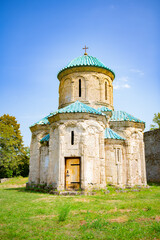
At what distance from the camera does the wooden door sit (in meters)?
12.1

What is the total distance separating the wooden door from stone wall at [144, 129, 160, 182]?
11677 mm

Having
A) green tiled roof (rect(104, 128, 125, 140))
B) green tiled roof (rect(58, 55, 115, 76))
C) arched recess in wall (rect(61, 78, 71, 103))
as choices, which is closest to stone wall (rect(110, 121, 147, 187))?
green tiled roof (rect(104, 128, 125, 140))

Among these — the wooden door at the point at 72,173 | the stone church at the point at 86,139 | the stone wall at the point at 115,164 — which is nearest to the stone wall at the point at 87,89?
the stone church at the point at 86,139

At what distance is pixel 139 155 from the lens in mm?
16438

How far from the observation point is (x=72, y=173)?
12.3 metres

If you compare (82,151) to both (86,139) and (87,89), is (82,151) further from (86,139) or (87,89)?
(87,89)

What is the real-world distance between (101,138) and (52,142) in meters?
3.18

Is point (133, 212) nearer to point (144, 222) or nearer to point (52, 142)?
point (144, 222)

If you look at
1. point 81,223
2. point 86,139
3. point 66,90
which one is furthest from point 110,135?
point 81,223

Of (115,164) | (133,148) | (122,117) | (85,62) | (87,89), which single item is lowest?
(115,164)

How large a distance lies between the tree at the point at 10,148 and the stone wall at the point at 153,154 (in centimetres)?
1767

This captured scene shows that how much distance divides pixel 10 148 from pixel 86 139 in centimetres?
1993

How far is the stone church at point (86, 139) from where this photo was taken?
12.4 meters

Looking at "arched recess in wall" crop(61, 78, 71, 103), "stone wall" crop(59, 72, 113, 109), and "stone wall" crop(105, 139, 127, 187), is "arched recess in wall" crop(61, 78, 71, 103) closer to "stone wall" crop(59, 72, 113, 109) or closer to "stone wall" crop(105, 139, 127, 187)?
"stone wall" crop(59, 72, 113, 109)
